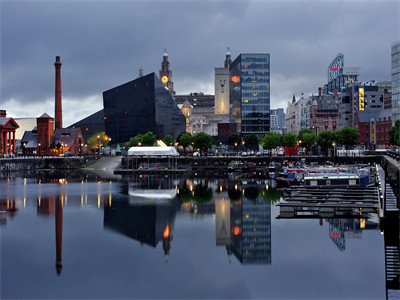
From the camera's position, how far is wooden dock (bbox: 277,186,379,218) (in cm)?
5338

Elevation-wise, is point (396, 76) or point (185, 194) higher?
point (396, 76)

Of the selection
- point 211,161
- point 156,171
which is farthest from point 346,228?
point 211,161

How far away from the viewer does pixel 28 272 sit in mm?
34094

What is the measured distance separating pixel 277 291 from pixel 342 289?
13.6ft

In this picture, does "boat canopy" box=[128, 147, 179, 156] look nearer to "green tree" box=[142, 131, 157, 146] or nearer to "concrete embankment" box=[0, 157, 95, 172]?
"concrete embankment" box=[0, 157, 95, 172]

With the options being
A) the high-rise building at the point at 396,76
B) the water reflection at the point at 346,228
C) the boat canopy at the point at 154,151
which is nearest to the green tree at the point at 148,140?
the boat canopy at the point at 154,151

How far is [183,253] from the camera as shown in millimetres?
39031

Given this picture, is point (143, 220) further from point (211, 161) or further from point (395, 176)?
point (211, 161)

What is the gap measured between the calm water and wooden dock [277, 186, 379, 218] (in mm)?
2691

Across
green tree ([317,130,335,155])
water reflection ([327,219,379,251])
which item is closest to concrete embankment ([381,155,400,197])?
water reflection ([327,219,379,251])

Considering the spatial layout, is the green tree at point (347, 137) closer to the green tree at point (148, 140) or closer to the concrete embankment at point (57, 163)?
the green tree at point (148, 140)

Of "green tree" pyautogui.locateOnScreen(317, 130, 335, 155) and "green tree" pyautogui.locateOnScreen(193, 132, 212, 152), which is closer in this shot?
"green tree" pyautogui.locateOnScreen(317, 130, 335, 155)

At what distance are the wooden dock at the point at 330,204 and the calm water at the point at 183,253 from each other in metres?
2.69

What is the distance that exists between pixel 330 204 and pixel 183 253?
23312 mm
